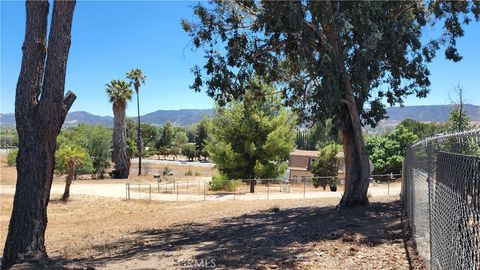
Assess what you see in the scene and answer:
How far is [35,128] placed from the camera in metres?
8.38

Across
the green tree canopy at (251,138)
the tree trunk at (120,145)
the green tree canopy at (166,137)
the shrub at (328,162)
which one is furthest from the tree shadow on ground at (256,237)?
the green tree canopy at (166,137)

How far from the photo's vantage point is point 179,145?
413ft

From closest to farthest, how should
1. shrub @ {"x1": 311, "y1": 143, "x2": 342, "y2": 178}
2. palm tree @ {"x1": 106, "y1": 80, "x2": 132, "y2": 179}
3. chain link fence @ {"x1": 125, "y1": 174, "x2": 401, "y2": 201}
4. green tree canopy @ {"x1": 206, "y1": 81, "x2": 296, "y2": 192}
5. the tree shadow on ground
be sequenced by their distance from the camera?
the tree shadow on ground < chain link fence @ {"x1": 125, "y1": 174, "x2": 401, "y2": 201} < green tree canopy @ {"x1": 206, "y1": 81, "x2": 296, "y2": 192} < shrub @ {"x1": 311, "y1": 143, "x2": 342, "y2": 178} < palm tree @ {"x1": 106, "y1": 80, "x2": 132, "y2": 179}

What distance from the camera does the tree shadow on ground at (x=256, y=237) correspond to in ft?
28.7

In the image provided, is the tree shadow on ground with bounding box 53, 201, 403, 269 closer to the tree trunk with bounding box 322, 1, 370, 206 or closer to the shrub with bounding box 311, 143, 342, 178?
the tree trunk with bounding box 322, 1, 370, 206

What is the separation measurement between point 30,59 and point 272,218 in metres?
9.03

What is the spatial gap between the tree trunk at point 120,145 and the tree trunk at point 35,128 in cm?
4601

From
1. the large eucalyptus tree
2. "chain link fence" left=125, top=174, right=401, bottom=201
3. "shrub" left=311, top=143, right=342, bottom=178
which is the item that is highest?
the large eucalyptus tree

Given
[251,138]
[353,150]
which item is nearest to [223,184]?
[251,138]

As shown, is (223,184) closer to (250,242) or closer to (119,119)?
(250,242)

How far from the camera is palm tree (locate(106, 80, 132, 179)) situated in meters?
53.2

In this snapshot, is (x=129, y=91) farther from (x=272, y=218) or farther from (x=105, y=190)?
(x=272, y=218)

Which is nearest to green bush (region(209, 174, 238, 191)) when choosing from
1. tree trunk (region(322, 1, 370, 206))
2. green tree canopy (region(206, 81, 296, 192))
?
green tree canopy (region(206, 81, 296, 192))

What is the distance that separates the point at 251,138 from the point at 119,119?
2536 centimetres
